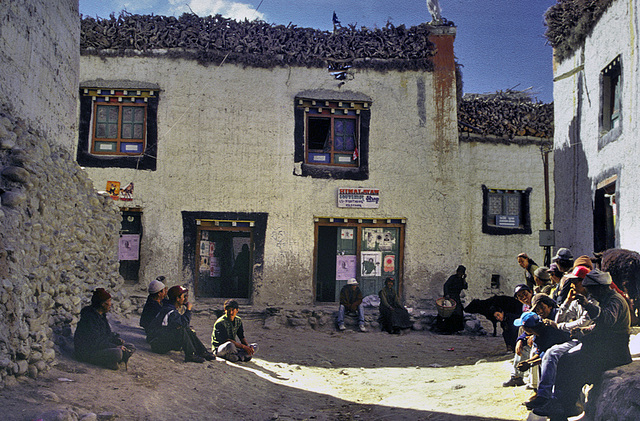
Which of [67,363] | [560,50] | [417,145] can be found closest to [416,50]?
[417,145]

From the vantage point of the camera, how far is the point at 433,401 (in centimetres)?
646

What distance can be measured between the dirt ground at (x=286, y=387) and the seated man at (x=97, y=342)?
127 mm

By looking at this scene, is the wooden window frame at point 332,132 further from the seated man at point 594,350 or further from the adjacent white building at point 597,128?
the seated man at point 594,350

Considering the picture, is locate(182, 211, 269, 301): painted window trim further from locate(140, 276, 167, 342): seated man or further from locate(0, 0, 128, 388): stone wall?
locate(140, 276, 167, 342): seated man

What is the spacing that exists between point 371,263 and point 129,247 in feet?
19.3

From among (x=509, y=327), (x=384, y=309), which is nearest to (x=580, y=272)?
(x=509, y=327)

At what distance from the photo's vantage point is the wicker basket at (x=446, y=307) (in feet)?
39.8

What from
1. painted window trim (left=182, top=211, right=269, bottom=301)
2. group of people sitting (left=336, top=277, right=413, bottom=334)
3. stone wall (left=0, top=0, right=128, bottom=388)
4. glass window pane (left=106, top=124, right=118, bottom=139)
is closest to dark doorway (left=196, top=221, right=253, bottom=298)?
painted window trim (left=182, top=211, right=269, bottom=301)

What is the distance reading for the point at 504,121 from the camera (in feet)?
53.3

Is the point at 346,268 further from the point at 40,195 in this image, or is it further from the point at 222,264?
the point at 40,195

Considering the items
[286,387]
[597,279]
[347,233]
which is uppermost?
[347,233]

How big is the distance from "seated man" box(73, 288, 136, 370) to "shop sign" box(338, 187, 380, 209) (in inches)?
328

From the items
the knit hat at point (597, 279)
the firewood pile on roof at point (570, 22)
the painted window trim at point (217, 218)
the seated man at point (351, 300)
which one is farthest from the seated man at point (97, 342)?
the firewood pile on roof at point (570, 22)

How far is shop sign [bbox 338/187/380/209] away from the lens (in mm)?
14000
